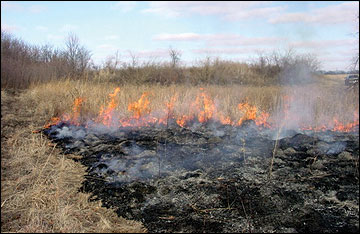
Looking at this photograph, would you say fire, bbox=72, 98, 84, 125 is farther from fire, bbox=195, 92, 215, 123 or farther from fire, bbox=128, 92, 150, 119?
fire, bbox=195, 92, 215, 123

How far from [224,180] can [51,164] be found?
3.31 metres

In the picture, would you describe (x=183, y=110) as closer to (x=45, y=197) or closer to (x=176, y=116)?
(x=176, y=116)

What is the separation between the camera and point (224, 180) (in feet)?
16.7

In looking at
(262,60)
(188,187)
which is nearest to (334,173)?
(188,187)

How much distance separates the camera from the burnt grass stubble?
392 centimetres

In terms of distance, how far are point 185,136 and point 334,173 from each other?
12.1ft

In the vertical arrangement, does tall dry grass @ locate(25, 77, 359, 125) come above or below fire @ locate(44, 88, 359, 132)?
above

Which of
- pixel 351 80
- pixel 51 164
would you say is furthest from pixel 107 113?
pixel 351 80

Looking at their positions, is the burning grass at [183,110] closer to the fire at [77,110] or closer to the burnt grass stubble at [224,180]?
the fire at [77,110]

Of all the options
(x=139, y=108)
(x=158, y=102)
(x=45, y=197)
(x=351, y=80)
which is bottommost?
(x=45, y=197)

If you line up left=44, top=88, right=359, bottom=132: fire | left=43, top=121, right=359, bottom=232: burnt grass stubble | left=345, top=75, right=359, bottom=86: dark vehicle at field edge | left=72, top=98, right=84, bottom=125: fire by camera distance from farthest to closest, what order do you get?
left=72, top=98, right=84, bottom=125: fire < left=44, top=88, right=359, bottom=132: fire < left=345, top=75, right=359, bottom=86: dark vehicle at field edge < left=43, top=121, right=359, bottom=232: burnt grass stubble

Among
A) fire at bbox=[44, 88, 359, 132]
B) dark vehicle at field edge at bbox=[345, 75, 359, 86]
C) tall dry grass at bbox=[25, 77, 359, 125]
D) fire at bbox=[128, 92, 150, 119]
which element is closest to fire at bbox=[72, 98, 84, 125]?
fire at bbox=[44, 88, 359, 132]

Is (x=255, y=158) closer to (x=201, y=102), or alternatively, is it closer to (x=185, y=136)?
(x=185, y=136)

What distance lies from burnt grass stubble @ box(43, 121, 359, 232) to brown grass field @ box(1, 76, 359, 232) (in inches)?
12.5
